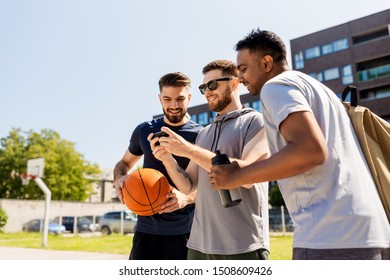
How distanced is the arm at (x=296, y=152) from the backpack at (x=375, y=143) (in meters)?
0.33

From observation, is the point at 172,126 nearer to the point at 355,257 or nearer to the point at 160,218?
the point at 160,218

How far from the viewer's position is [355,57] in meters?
33.5

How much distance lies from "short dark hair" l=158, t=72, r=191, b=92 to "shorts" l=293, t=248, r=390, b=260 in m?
2.34

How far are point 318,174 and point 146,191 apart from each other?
6.37 ft

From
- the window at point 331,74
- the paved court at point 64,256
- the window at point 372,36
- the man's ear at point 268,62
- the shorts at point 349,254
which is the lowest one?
the paved court at point 64,256

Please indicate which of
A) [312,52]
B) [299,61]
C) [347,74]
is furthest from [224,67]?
[299,61]

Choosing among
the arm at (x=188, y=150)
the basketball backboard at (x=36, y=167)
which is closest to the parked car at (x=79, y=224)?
the basketball backboard at (x=36, y=167)

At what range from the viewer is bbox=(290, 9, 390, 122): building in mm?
31750

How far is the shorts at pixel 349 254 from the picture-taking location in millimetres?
1685

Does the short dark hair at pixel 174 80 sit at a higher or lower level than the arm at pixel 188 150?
higher

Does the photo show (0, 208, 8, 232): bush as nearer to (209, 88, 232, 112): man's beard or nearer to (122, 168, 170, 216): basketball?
(122, 168, 170, 216): basketball

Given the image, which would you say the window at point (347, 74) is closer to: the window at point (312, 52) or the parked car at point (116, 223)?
the window at point (312, 52)

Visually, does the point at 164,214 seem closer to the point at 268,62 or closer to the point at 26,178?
the point at 268,62
